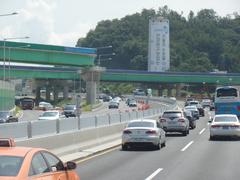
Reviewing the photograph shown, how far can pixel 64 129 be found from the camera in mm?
23531

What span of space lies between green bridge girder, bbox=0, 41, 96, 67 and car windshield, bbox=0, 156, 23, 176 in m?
89.4

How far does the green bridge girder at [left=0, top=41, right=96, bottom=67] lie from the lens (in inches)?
4046

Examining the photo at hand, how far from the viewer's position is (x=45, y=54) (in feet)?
358

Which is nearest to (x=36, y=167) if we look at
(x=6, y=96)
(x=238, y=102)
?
(x=238, y=102)

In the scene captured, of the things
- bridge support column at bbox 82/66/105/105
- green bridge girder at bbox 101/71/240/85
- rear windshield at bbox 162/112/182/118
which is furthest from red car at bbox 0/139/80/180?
green bridge girder at bbox 101/71/240/85

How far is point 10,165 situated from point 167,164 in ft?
40.5

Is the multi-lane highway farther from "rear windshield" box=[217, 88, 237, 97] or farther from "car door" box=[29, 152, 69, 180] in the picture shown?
"rear windshield" box=[217, 88, 237, 97]

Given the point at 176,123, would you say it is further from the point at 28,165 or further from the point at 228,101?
the point at 28,165

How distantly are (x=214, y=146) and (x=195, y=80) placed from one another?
420 ft

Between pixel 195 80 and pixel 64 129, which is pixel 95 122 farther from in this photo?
pixel 195 80

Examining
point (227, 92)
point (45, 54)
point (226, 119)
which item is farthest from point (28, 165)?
point (45, 54)

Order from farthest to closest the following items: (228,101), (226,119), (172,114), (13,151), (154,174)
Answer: (228,101) < (172,114) < (226,119) < (154,174) < (13,151)

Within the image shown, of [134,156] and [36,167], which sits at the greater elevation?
[36,167]

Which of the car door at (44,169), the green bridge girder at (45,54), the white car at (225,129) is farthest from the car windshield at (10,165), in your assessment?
the green bridge girder at (45,54)
